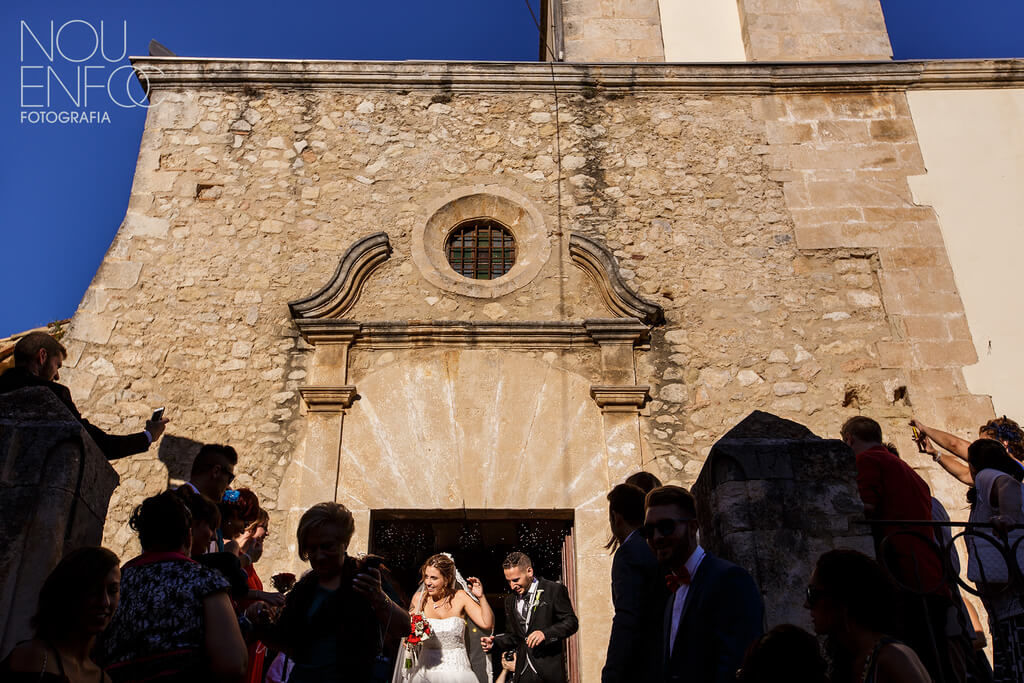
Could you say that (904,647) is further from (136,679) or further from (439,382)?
(439,382)

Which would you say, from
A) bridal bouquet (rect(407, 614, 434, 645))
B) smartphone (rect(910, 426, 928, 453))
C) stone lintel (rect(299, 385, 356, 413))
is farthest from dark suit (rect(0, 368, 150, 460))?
smartphone (rect(910, 426, 928, 453))

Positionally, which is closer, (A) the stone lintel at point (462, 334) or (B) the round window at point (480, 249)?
(A) the stone lintel at point (462, 334)

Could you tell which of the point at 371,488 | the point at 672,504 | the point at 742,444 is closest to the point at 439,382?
the point at 371,488

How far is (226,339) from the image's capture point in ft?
19.9

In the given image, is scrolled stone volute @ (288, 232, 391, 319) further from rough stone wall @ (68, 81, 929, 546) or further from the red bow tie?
the red bow tie

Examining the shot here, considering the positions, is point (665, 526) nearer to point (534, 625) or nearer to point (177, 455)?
point (534, 625)

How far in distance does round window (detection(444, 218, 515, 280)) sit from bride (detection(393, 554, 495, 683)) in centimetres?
229

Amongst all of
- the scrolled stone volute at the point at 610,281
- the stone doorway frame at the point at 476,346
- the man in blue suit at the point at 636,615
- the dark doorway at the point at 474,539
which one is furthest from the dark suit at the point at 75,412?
the scrolled stone volute at the point at 610,281

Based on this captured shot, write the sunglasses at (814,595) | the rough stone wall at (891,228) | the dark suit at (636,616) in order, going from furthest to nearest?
the rough stone wall at (891,228)
the dark suit at (636,616)
the sunglasses at (814,595)

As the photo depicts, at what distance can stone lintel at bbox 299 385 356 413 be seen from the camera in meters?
5.84

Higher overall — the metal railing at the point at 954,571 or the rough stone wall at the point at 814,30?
the rough stone wall at the point at 814,30

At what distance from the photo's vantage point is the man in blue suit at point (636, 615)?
9.82ft

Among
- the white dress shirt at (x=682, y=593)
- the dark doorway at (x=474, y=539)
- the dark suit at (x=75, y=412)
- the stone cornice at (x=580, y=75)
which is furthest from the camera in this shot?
the stone cornice at (x=580, y=75)

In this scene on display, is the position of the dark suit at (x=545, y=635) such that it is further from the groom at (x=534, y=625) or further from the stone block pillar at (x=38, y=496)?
the stone block pillar at (x=38, y=496)
